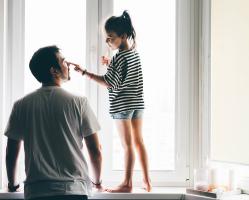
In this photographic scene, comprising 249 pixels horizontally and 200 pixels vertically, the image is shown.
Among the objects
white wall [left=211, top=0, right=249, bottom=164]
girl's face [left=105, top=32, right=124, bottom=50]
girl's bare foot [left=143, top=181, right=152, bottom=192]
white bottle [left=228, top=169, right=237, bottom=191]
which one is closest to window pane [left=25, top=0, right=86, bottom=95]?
girl's face [left=105, top=32, right=124, bottom=50]

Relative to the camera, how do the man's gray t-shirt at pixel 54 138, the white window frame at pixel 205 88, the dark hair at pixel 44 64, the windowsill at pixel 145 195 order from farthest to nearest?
1. the white window frame at pixel 205 88
2. the windowsill at pixel 145 195
3. the dark hair at pixel 44 64
4. the man's gray t-shirt at pixel 54 138

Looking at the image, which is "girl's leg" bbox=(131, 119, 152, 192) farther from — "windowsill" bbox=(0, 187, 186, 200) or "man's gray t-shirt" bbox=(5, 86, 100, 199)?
"man's gray t-shirt" bbox=(5, 86, 100, 199)

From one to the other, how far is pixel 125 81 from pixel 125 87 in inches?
1.2

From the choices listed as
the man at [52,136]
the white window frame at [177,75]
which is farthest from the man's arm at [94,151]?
the white window frame at [177,75]

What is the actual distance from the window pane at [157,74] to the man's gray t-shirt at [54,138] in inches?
21.8

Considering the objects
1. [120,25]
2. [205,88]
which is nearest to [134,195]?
[205,88]

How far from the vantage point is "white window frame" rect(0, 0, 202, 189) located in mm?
2260

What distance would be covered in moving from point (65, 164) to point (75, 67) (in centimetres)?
57

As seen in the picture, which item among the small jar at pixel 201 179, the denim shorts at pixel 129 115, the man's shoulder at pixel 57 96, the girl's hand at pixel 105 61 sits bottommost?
the small jar at pixel 201 179

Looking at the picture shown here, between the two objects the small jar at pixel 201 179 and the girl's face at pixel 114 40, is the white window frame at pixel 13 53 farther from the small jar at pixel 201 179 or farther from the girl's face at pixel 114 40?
the small jar at pixel 201 179

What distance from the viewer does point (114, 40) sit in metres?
2.10

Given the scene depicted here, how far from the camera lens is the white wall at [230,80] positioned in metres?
2.05

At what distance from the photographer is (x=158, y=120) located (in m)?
2.30

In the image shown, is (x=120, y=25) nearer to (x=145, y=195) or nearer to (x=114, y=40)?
Result: (x=114, y=40)
